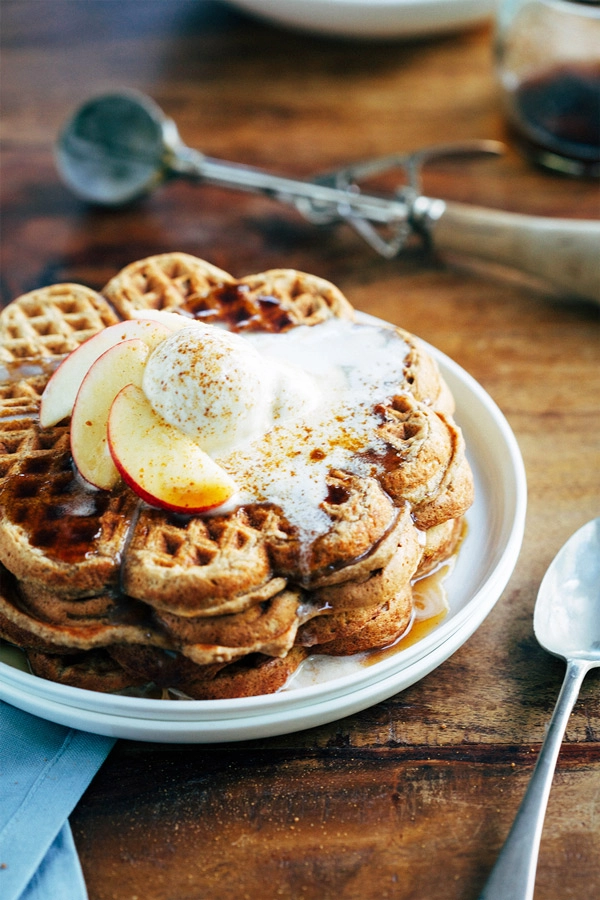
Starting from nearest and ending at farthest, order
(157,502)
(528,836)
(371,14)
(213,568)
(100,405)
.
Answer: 1. (528,836)
2. (213,568)
3. (157,502)
4. (100,405)
5. (371,14)

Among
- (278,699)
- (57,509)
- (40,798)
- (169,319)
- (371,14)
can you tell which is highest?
(371,14)

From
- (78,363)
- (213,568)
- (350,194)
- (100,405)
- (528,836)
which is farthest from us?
(350,194)

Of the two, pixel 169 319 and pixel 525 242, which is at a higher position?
pixel 169 319

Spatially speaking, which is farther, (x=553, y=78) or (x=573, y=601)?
(x=553, y=78)

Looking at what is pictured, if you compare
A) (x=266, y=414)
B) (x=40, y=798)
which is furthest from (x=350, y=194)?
(x=40, y=798)

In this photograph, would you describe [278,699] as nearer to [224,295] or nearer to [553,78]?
[224,295]

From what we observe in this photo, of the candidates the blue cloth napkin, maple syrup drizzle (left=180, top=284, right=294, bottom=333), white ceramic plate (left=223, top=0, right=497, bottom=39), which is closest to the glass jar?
white ceramic plate (left=223, top=0, right=497, bottom=39)

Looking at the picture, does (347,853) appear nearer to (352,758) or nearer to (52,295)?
(352,758)
